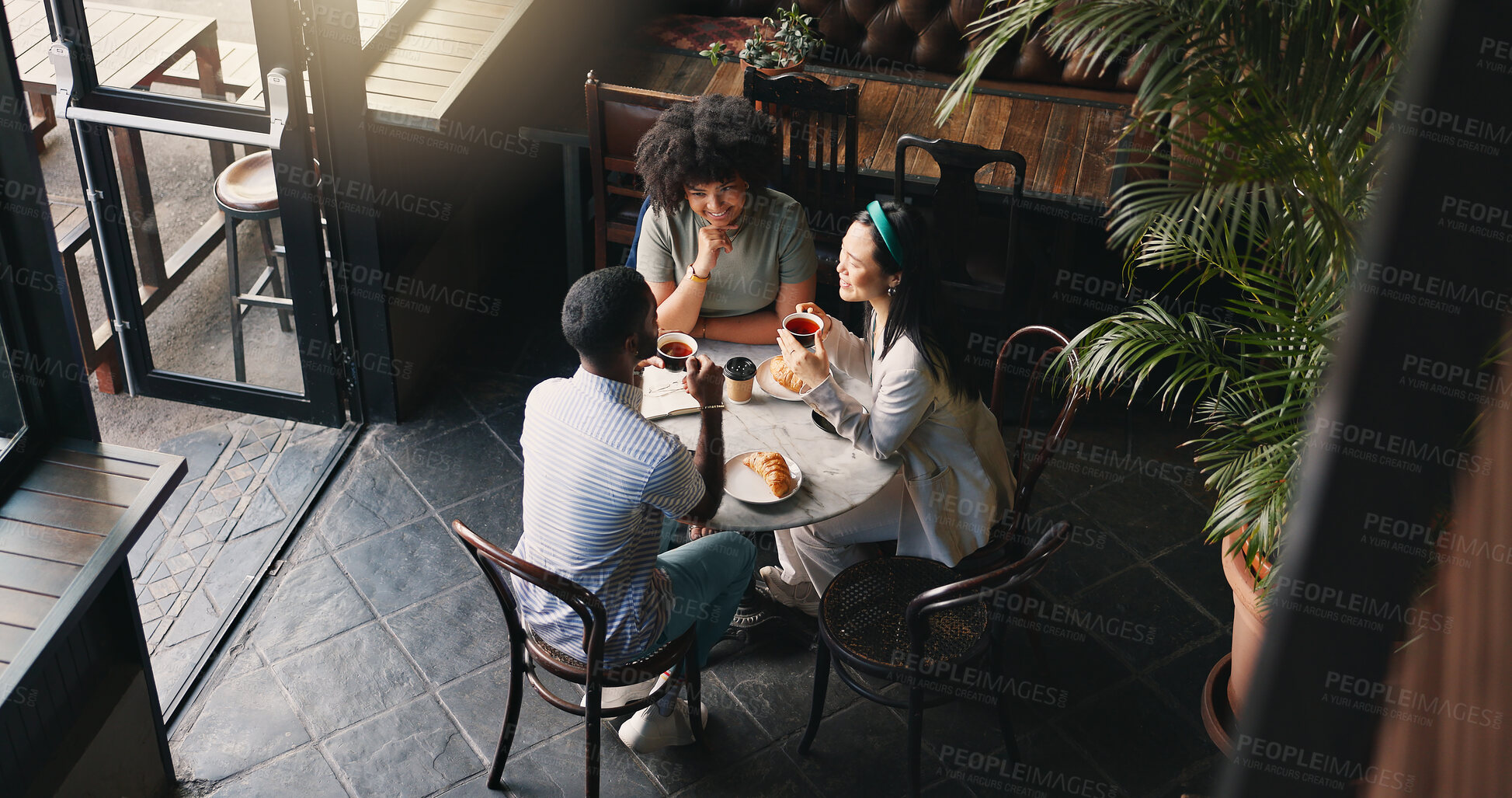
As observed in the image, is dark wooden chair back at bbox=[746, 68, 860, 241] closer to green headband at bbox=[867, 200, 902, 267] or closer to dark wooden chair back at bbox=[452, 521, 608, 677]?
green headband at bbox=[867, 200, 902, 267]

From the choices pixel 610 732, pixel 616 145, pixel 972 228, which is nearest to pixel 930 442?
pixel 610 732

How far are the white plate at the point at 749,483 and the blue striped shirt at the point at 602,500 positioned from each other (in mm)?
227

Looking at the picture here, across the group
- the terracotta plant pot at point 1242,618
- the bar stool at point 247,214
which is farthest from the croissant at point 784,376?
the bar stool at point 247,214

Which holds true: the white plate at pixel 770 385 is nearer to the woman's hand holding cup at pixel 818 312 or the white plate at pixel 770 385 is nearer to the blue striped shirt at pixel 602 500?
the woman's hand holding cup at pixel 818 312

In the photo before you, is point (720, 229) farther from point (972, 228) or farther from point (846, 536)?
point (972, 228)

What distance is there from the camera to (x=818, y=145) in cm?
413

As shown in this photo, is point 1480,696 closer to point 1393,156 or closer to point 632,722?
point 1393,156

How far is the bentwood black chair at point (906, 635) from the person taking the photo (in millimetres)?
2779

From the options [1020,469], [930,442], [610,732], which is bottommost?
[610,732]

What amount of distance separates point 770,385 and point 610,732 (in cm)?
105

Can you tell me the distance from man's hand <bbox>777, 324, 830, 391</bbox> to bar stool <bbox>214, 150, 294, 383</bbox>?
2.03m

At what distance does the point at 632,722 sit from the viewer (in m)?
3.14

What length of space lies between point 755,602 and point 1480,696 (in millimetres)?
3264

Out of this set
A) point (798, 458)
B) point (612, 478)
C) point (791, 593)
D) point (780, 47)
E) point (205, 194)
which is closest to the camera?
point (612, 478)
